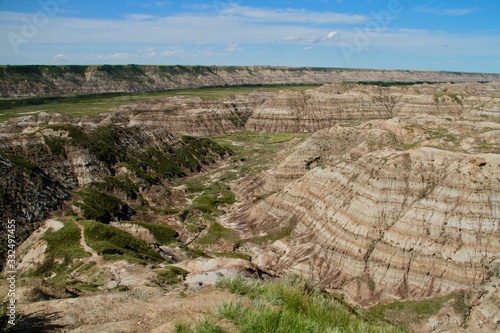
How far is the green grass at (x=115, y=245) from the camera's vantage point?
152ft

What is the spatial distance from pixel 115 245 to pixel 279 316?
4498 cm

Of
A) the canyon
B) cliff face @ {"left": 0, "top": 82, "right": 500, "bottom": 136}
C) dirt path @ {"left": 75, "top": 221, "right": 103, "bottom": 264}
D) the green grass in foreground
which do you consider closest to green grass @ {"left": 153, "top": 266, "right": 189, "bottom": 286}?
the canyon

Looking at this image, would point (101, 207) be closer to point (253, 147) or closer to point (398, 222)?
point (398, 222)

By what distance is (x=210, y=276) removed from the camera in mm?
37562

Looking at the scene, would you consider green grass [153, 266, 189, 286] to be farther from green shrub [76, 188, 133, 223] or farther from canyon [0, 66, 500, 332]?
green shrub [76, 188, 133, 223]

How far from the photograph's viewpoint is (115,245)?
166 ft

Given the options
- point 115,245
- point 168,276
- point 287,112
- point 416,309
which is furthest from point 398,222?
point 287,112

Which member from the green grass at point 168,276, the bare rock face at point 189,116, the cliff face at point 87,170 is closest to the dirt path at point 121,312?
the green grass at point 168,276

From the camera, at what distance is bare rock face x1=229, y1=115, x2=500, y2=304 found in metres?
42.1

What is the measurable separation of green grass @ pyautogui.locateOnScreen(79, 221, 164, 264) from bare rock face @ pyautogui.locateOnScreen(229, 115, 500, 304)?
16.3 m

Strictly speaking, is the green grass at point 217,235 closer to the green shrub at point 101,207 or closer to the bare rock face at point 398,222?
the bare rock face at point 398,222

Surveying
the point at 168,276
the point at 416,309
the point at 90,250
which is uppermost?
the point at 168,276

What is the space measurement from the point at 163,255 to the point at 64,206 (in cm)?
2928

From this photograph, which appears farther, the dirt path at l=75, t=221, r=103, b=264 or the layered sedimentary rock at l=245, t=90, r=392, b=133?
the layered sedimentary rock at l=245, t=90, r=392, b=133
